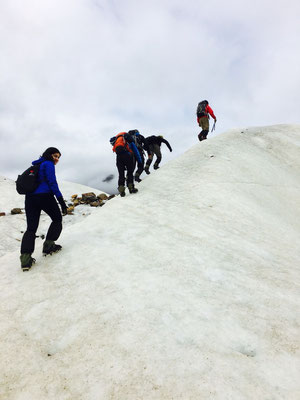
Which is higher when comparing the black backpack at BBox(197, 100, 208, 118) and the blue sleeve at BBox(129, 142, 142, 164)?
the black backpack at BBox(197, 100, 208, 118)

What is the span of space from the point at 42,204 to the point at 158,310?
375 centimetres

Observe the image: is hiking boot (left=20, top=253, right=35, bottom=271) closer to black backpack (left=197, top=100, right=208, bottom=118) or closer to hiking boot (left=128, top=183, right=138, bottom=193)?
hiking boot (left=128, top=183, right=138, bottom=193)

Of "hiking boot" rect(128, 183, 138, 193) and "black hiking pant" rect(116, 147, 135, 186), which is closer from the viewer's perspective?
"black hiking pant" rect(116, 147, 135, 186)

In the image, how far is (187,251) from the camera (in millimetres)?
6121

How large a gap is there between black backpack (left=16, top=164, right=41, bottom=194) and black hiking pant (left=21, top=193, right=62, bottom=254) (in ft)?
0.76

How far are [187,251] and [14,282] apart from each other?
154 inches

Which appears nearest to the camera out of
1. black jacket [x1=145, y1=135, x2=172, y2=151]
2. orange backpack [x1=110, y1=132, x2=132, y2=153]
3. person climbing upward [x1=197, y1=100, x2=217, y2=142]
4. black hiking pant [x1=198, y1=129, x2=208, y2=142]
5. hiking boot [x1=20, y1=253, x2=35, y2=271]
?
hiking boot [x1=20, y1=253, x2=35, y2=271]

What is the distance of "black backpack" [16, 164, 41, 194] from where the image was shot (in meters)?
5.62

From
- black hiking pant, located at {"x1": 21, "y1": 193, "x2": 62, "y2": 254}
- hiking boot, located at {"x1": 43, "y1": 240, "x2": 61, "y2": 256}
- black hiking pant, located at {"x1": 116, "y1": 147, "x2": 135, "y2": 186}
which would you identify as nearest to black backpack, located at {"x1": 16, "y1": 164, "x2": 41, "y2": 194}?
black hiking pant, located at {"x1": 21, "y1": 193, "x2": 62, "y2": 254}

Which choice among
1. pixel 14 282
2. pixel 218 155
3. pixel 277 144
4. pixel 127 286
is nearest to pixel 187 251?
pixel 127 286

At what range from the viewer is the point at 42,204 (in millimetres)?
5949

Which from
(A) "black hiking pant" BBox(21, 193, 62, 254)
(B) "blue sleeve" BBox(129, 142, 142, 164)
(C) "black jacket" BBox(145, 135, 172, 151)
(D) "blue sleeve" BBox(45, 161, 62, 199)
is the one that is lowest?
(A) "black hiking pant" BBox(21, 193, 62, 254)

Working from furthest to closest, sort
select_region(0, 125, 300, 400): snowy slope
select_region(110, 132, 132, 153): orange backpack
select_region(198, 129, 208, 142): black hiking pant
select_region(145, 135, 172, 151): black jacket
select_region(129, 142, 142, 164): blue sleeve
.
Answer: select_region(198, 129, 208, 142): black hiking pant, select_region(145, 135, 172, 151): black jacket, select_region(129, 142, 142, 164): blue sleeve, select_region(110, 132, 132, 153): orange backpack, select_region(0, 125, 300, 400): snowy slope

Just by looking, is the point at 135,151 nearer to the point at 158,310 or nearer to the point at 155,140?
the point at 155,140
